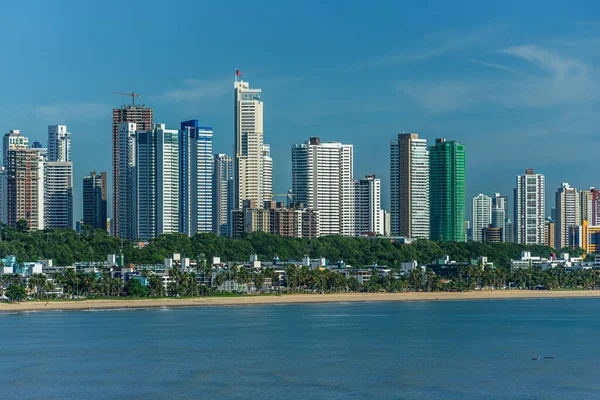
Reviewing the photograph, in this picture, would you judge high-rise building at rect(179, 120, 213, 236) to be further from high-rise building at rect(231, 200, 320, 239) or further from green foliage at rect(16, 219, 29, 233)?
green foliage at rect(16, 219, 29, 233)

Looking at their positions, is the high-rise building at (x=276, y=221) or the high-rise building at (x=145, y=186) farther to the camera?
the high-rise building at (x=276, y=221)

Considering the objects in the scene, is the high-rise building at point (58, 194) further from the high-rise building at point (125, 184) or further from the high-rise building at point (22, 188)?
the high-rise building at point (22, 188)

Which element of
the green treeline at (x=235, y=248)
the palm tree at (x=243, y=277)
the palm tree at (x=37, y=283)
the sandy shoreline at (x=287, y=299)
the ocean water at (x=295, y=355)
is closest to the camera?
the ocean water at (x=295, y=355)

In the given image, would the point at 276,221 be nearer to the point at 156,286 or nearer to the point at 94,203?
the point at 94,203

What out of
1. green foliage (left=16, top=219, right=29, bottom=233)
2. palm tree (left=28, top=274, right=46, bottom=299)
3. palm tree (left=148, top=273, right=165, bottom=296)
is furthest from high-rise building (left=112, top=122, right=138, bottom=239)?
palm tree (left=28, top=274, right=46, bottom=299)

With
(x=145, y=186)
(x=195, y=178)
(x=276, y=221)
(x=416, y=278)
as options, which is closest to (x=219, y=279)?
(x=416, y=278)

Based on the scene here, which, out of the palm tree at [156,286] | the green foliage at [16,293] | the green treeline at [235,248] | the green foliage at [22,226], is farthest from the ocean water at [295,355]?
the green foliage at [22,226]
